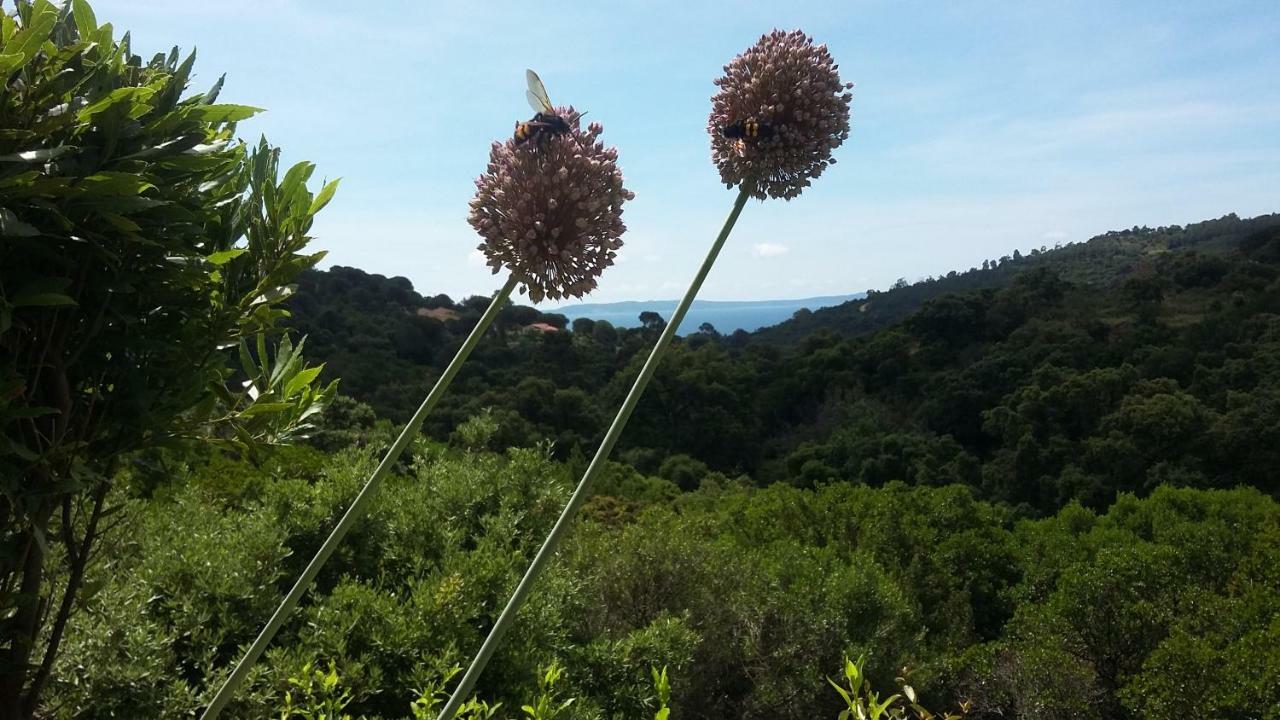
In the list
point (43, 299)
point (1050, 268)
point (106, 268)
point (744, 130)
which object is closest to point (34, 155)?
point (43, 299)

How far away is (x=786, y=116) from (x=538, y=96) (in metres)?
0.55

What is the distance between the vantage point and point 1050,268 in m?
64.9

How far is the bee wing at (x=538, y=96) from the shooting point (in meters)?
1.68

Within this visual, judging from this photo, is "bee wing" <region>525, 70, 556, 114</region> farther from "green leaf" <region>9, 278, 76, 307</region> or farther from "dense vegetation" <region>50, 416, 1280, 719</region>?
"dense vegetation" <region>50, 416, 1280, 719</region>

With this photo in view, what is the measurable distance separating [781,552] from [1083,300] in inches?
1643

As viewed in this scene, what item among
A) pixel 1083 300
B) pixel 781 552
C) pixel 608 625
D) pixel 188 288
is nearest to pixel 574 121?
pixel 188 288

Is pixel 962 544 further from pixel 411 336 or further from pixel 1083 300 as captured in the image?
pixel 1083 300

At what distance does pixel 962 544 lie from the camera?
16219 mm

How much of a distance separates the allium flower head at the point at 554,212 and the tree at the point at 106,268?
1.28 ft

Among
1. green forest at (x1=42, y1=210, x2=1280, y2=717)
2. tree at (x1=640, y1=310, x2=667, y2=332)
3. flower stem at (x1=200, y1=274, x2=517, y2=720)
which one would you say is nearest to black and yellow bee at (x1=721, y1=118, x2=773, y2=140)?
flower stem at (x1=200, y1=274, x2=517, y2=720)

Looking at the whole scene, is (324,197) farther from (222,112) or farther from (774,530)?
(774,530)

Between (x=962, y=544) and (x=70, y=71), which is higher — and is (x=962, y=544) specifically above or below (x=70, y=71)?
below

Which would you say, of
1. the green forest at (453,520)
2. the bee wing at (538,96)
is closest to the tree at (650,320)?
the green forest at (453,520)

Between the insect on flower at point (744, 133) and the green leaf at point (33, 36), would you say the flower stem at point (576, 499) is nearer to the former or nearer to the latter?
the insect on flower at point (744, 133)
